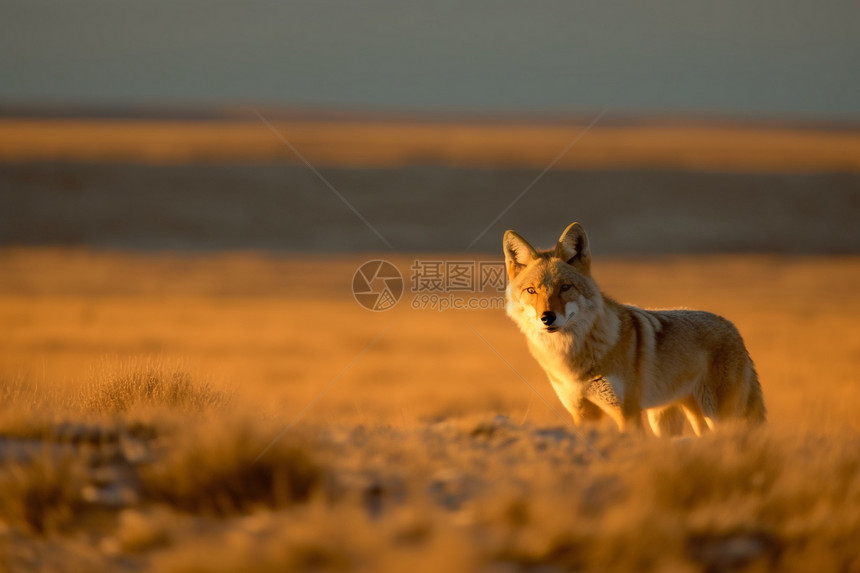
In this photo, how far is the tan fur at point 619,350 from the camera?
18.1ft

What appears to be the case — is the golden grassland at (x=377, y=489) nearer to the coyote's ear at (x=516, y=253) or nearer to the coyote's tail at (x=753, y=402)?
the coyote's tail at (x=753, y=402)

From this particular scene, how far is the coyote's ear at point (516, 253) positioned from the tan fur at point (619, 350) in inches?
0.7

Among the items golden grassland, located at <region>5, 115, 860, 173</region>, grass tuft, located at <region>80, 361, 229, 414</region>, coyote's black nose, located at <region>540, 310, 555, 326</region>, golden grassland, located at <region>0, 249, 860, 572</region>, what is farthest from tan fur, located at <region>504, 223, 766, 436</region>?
golden grassland, located at <region>5, 115, 860, 173</region>

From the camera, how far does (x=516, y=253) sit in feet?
20.5

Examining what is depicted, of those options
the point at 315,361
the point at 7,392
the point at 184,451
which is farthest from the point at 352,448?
the point at 315,361

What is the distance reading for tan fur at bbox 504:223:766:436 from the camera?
552 cm

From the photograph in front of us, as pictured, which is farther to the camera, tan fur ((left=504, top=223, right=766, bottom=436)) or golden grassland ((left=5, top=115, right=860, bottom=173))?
golden grassland ((left=5, top=115, right=860, bottom=173))

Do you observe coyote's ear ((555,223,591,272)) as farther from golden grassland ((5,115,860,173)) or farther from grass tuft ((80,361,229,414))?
golden grassland ((5,115,860,173))

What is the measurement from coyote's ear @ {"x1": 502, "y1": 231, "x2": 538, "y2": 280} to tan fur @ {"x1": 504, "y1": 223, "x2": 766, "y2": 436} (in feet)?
0.06

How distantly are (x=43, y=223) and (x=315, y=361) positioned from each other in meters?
29.6

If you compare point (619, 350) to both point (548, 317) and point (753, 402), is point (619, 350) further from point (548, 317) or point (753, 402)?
point (753, 402)

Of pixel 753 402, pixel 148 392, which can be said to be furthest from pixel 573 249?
pixel 148 392

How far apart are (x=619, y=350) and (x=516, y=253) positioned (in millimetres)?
1230

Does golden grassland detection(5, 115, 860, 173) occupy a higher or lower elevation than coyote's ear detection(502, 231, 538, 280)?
higher
